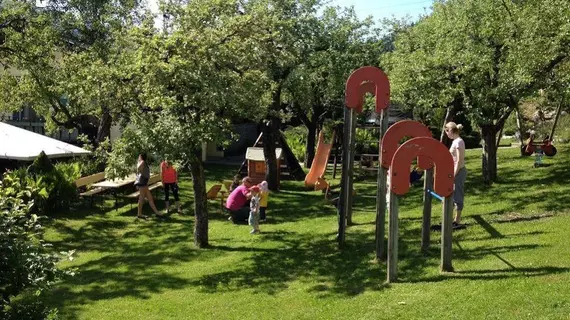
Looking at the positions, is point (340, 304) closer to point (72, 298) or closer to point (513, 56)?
point (72, 298)

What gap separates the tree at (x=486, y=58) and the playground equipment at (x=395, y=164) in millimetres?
4384

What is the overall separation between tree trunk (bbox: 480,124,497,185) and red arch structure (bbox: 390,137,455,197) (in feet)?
29.6

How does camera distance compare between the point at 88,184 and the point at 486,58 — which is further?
the point at 88,184

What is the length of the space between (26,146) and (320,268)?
13024 mm

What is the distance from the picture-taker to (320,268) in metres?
9.38

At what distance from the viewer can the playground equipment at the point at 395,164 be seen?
7.80 meters

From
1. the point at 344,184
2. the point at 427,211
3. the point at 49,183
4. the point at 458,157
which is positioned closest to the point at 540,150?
the point at 458,157

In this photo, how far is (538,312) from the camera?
601 centimetres

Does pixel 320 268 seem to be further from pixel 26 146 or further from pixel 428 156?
pixel 26 146

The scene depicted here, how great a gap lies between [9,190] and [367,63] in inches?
672

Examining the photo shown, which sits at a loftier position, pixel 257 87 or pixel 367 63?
pixel 367 63

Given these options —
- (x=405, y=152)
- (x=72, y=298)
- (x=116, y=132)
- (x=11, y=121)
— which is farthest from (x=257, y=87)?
(x=11, y=121)

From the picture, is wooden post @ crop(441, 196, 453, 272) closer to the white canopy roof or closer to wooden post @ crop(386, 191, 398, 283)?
wooden post @ crop(386, 191, 398, 283)

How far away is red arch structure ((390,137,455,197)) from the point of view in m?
7.77
